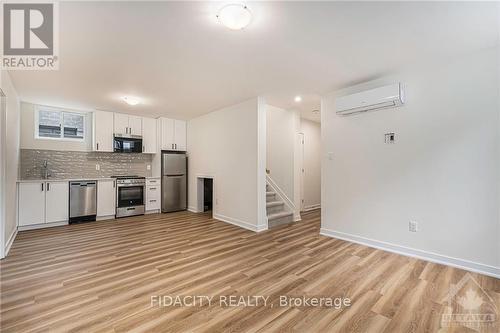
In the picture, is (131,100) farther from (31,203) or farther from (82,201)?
(31,203)

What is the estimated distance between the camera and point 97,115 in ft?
16.7

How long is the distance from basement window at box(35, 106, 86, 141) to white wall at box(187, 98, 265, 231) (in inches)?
103

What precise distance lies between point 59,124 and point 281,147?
5.02 meters

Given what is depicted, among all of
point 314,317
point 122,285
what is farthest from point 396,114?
point 122,285

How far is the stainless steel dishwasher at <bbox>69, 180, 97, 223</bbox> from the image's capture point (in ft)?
15.3

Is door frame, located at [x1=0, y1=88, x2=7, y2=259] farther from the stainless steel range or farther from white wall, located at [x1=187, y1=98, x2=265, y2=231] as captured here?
white wall, located at [x1=187, y1=98, x2=265, y2=231]

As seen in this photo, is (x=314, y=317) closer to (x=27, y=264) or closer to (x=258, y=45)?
(x=258, y=45)

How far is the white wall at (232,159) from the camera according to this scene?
13.9ft

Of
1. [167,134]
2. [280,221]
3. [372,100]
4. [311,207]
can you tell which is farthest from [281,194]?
[167,134]

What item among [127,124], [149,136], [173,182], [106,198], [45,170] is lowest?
[106,198]

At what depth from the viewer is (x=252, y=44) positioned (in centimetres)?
235

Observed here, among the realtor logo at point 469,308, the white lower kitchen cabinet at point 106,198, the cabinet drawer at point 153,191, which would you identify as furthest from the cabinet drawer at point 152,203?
the realtor logo at point 469,308

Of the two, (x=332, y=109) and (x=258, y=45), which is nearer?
(x=258, y=45)

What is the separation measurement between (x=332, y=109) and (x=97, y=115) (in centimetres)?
501
